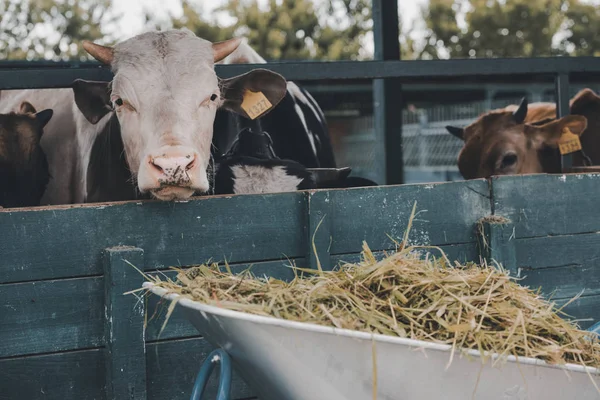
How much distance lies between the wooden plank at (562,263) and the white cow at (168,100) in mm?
1396

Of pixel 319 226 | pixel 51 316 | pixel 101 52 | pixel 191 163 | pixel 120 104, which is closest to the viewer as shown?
pixel 51 316

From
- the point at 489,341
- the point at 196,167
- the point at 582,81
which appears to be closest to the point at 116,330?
the point at 196,167

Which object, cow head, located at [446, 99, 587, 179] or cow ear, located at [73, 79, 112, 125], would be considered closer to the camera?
cow ear, located at [73, 79, 112, 125]

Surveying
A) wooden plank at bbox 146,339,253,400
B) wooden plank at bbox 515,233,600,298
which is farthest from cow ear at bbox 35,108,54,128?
wooden plank at bbox 515,233,600,298

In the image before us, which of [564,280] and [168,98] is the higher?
[168,98]

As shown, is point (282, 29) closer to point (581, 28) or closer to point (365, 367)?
point (581, 28)

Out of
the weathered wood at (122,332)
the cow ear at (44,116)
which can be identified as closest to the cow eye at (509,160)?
the cow ear at (44,116)

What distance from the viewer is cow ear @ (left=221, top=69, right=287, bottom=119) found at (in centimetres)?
406

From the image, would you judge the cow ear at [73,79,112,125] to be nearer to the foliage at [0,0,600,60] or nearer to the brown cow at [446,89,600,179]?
the brown cow at [446,89,600,179]

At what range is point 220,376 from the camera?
6.46 feet

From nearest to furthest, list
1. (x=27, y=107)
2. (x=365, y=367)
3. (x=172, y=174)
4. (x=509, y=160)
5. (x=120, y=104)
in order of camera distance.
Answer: (x=365, y=367) → (x=172, y=174) → (x=120, y=104) → (x=27, y=107) → (x=509, y=160)

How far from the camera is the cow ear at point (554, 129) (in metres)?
5.52

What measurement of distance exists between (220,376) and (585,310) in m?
2.05

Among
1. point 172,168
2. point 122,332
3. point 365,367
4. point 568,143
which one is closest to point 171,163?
point 172,168
